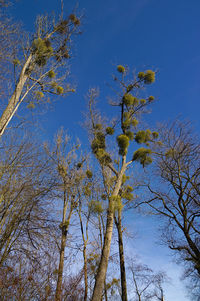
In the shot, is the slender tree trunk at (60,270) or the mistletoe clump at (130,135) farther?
the mistletoe clump at (130,135)

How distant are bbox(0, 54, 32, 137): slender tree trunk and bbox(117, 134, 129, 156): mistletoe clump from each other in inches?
146

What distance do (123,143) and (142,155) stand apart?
3.02 ft

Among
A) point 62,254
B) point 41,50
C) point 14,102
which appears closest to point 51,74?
point 41,50

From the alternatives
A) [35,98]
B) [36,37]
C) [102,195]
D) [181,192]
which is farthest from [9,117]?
[181,192]

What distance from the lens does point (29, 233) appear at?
5035 mm

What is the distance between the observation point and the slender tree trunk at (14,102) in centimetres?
453

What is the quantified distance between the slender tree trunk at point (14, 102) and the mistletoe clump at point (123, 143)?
146 inches

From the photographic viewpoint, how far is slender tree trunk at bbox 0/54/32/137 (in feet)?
14.9

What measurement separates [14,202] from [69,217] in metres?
5.19

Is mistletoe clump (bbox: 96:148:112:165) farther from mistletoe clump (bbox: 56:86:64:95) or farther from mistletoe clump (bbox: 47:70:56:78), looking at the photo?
mistletoe clump (bbox: 47:70:56:78)

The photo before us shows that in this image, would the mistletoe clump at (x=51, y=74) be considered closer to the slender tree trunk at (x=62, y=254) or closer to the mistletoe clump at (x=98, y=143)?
the mistletoe clump at (x=98, y=143)

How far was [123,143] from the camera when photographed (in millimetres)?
7387

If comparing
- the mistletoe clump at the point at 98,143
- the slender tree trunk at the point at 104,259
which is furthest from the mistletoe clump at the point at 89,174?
the slender tree trunk at the point at 104,259

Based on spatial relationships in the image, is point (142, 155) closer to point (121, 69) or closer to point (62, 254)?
point (121, 69)
